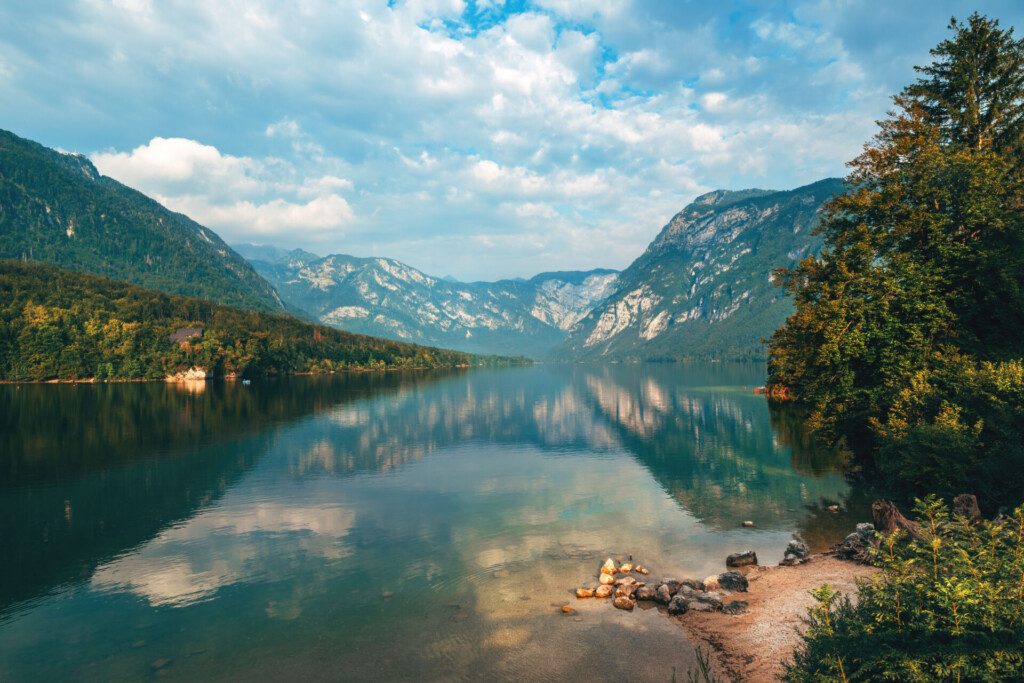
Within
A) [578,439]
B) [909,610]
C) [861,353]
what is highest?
[861,353]

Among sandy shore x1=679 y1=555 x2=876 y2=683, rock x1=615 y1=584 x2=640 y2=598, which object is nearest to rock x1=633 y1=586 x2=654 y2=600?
rock x1=615 y1=584 x2=640 y2=598

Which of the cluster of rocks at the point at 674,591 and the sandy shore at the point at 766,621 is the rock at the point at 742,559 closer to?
the sandy shore at the point at 766,621

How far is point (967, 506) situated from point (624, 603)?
23.3 metres

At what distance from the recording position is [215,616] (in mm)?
30266

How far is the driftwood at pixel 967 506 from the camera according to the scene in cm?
3257

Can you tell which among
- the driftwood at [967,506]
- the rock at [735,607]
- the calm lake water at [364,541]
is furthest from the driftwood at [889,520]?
the rock at [735,607]

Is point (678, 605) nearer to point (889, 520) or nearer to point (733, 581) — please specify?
point (733, 581)

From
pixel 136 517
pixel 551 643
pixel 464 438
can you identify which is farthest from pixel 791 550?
pixel 464 438

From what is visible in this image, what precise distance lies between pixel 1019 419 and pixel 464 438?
3066 inches

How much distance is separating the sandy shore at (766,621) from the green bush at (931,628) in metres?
6.39

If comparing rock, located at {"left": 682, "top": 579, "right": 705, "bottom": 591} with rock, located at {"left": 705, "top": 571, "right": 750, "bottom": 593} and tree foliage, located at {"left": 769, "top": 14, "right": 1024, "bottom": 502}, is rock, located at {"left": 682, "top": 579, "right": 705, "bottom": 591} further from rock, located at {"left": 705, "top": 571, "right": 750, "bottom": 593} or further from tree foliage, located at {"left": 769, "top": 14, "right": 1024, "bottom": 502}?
tree foliage, located at {"left": 769, "top": 14, "right": 1024, "bottom": 502}

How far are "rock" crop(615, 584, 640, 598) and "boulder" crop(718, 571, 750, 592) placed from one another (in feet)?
18.4

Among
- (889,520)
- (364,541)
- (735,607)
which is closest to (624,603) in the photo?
(735,607)

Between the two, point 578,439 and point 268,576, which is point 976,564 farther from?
point 578,439
